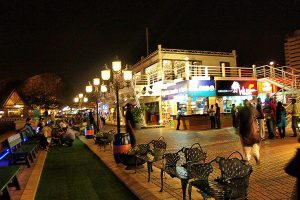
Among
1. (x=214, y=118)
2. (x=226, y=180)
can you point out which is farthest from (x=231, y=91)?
(x=226, y=180)

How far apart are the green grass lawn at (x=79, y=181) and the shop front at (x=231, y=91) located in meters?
13.1

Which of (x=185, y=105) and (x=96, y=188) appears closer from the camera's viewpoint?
(x=96, y=188)

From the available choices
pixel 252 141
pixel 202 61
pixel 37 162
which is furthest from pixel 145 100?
pixel 252 141

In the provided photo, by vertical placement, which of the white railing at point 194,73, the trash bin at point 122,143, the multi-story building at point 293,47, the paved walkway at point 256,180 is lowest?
the paved walkway at point 256,180

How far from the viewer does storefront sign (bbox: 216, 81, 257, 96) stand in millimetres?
22219

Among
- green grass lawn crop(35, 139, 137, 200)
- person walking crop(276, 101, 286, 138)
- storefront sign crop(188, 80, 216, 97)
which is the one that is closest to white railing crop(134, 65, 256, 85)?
storefront sign crop(188, 80, 216, 97)

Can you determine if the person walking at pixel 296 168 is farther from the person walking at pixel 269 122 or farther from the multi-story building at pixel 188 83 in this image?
the multi-story building at pixel 188 83

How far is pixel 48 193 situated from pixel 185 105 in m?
16.5

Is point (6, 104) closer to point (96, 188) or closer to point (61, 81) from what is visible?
point (61, 81)

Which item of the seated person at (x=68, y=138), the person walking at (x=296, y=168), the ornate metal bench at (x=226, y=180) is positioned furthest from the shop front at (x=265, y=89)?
the person walking at (x=296, y=168)

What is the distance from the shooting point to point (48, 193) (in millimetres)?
6895

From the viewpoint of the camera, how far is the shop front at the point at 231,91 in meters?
22.2

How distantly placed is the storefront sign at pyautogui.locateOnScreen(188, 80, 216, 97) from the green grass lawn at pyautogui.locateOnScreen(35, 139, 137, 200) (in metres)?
11.0

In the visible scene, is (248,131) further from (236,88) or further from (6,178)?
(236,88)
